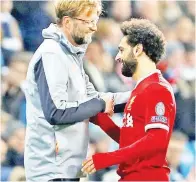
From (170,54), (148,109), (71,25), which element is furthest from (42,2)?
(148,109)

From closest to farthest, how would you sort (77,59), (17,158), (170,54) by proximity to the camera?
(77,59), (17,158), (170,54)

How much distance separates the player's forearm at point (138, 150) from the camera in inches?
93.9

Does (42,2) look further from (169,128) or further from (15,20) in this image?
(169,128)

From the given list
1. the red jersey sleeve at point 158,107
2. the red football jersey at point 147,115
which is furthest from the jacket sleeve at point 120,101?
the red jersey sleeve at point 158,107

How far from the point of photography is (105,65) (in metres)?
4.02

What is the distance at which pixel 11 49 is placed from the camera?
398cm

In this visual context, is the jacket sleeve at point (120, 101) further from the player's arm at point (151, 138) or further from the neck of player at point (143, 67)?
the player's arm at point (151, 138)

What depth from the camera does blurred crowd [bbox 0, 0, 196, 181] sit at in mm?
3904

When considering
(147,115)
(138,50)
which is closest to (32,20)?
(138,50)

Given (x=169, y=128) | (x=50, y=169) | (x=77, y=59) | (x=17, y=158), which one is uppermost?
(x=77, y=59)

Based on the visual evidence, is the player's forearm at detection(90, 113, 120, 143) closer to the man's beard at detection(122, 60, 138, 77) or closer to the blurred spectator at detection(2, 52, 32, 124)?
the man's beard at detection(122, 60, 138, 77)

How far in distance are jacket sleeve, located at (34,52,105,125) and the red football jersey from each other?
138 millimetres

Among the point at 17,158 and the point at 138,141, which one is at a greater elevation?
the point at 138,141

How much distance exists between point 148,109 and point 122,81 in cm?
155
